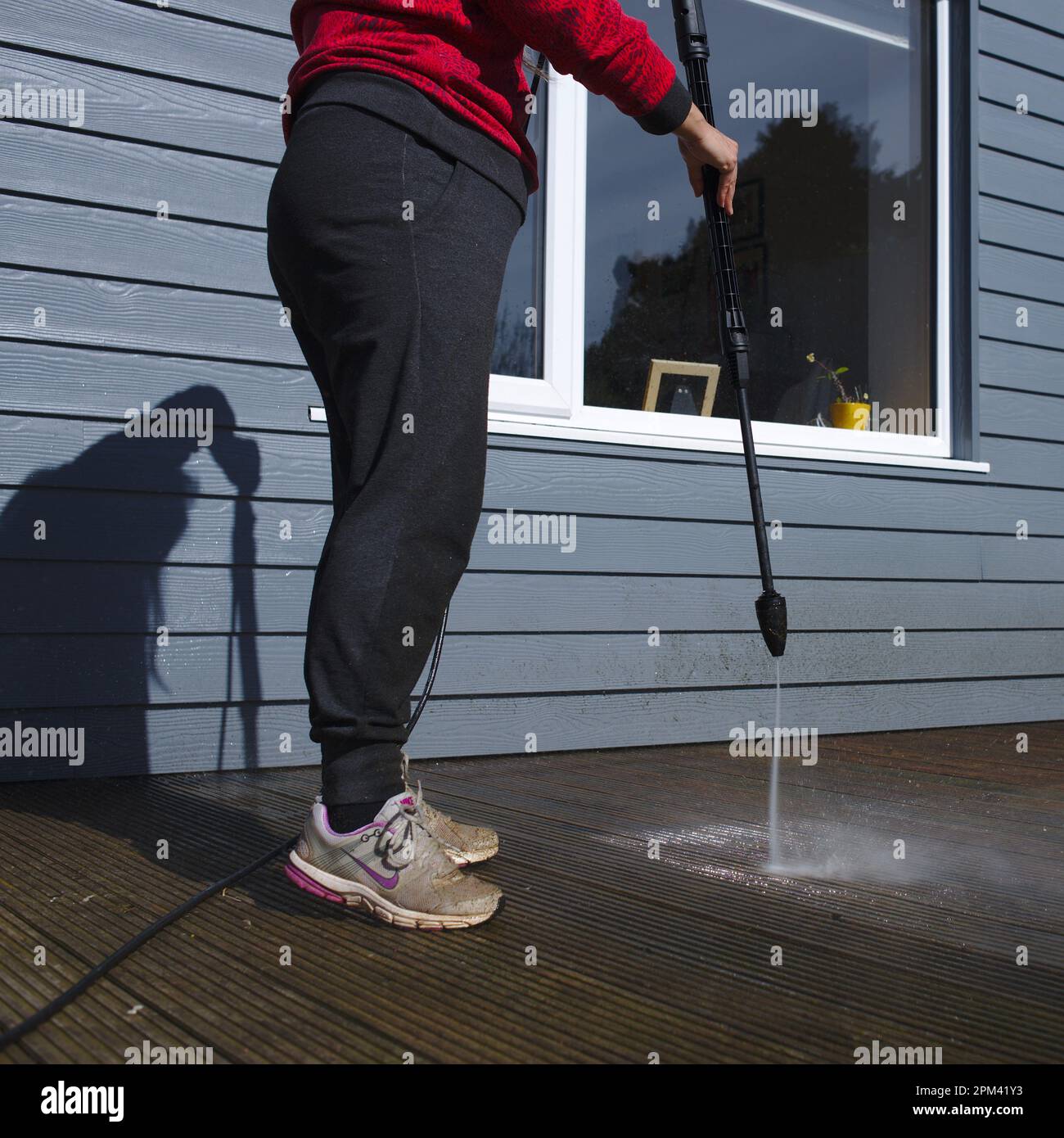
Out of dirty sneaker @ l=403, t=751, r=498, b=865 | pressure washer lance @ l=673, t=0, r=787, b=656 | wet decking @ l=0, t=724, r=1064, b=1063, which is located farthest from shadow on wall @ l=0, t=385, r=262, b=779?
pressure washer lance @ l=673, t=0, r=787, b=656

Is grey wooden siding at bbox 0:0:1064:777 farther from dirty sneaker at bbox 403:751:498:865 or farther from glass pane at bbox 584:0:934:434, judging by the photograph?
dirty sneaker at bbox 403:751:498:865

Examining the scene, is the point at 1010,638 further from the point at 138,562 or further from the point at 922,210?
the point at 138,562

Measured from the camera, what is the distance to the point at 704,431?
295 cm

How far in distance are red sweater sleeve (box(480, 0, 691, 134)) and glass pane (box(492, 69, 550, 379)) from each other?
1380 millimetres

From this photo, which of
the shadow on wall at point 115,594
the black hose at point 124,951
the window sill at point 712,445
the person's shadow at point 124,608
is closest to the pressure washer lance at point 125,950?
the black hose at point 124,951

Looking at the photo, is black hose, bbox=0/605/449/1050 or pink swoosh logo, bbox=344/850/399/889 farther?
pink swoosh logo, bbox=344/850/399/889

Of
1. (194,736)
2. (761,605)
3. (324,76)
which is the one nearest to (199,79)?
(324,76)

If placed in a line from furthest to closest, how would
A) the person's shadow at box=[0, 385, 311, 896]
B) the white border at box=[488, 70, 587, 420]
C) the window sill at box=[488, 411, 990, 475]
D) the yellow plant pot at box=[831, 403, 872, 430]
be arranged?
1. the yellow plant pot at box=[831, 403, 872, 430]
2. the white border at box=[488, 70, 587, 420]
3. the window sill at box=[488, 411, 990, 475]
4. the person's shadow at box=[0, 385, 311, 896]

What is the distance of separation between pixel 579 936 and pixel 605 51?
100 centimetres

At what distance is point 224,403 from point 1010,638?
8.00 ft

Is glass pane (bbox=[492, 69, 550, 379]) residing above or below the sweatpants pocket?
above

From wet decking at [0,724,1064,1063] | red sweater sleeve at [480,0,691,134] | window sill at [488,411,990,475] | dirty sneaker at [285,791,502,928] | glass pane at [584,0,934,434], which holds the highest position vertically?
glass pane at [584,0,934,434]

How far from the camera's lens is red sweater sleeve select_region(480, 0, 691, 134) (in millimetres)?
1266

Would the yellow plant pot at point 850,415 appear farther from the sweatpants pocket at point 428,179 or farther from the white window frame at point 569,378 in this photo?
the sweatpants pocket at point 428,179
